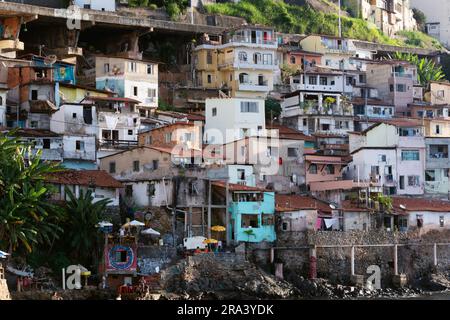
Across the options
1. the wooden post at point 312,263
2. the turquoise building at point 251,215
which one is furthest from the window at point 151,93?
the wooden post at point 312,263

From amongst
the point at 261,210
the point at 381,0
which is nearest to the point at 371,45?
the point at 381,0

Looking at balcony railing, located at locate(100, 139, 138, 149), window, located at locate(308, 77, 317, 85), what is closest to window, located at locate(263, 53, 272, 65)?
window, located at locate(308, 77, 317, 85)

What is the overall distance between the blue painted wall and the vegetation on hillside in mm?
36090

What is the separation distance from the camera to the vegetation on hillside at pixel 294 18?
317 feet

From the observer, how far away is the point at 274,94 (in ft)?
278

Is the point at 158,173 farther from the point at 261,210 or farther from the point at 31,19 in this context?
the point at 31,19

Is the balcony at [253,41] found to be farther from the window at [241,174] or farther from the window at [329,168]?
the window at [241,174]

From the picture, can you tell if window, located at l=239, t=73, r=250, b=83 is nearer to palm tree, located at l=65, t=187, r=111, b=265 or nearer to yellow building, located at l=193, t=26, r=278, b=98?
yellow building, located at l=193, t=26, r=278, b=98

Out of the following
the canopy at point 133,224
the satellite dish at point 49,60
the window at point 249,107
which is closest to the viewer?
the canopy at point 133,224

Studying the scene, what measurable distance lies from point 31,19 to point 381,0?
173ft

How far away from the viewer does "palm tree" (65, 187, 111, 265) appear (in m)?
53.0

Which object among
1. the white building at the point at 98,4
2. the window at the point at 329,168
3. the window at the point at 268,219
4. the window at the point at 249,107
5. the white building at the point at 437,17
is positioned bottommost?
the window at the point at 268,219

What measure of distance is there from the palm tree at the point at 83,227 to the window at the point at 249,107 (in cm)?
2047

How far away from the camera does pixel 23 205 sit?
50.6 meters
